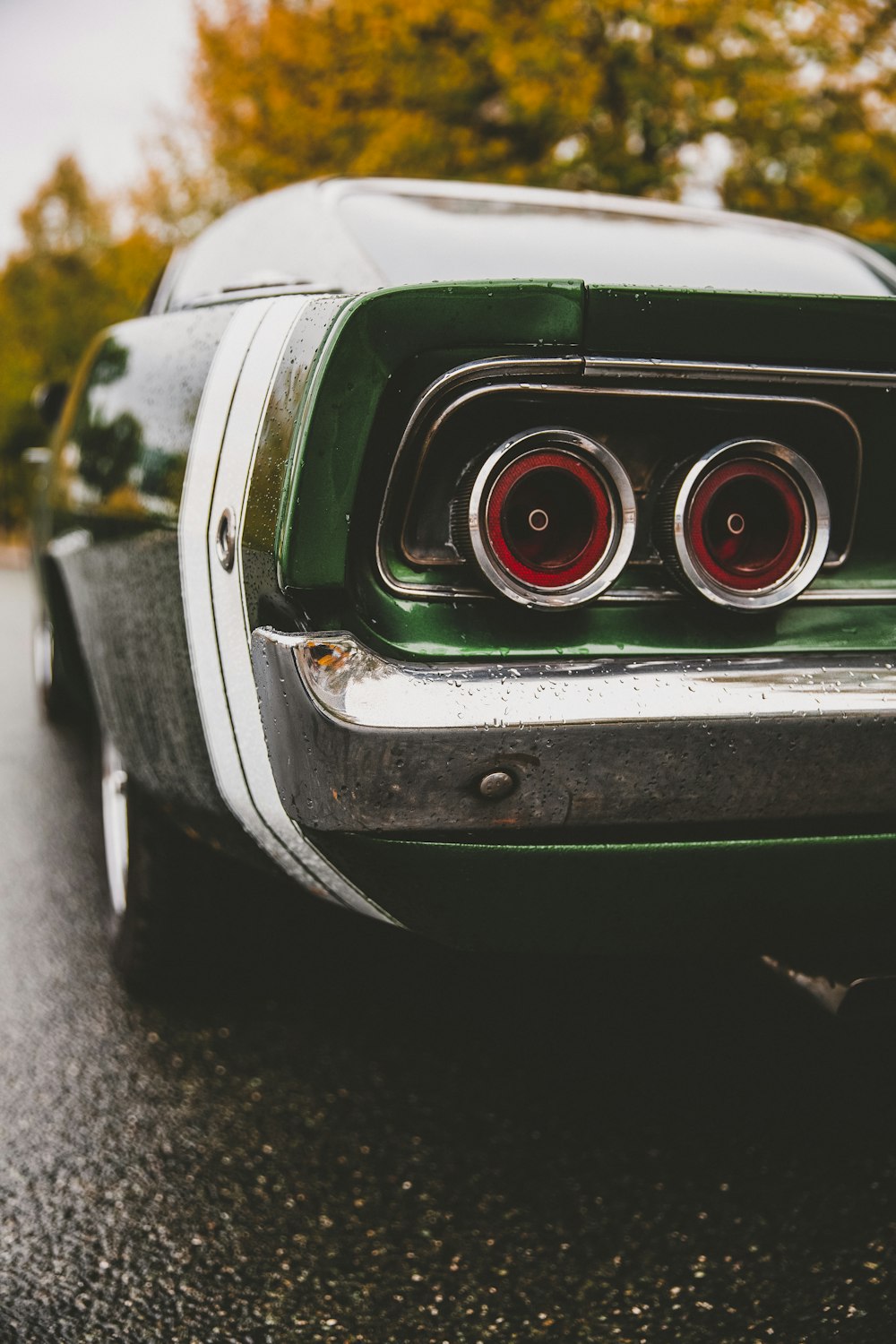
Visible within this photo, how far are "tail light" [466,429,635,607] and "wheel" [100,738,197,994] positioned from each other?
1083 mm

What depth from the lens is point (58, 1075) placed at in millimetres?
2268

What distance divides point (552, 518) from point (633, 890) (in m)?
0.48

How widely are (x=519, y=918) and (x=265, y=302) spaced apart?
96cm

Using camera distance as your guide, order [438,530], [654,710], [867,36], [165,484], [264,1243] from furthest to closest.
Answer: [867,36], [165,484], [264,1243], [438,530], [654,710]

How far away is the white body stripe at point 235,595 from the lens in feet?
5.48

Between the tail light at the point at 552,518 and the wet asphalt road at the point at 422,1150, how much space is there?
94 centimetres

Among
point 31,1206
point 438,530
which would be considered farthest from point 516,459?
point 31,1206

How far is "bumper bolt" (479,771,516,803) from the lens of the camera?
1.49 metres

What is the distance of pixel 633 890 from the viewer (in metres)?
1.61

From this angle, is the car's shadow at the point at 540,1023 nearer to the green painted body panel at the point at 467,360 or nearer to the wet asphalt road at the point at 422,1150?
the wet asphalt road at the point at 422,1150

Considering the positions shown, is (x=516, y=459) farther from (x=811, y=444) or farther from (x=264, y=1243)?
(x=264, y=1243)

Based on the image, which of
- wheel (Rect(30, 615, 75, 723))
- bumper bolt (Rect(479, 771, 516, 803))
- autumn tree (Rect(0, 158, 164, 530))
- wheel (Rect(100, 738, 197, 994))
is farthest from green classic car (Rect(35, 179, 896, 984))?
autumn tree (Rect(0, 158, 164, 530))

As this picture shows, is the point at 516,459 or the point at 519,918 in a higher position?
the point at 516,459

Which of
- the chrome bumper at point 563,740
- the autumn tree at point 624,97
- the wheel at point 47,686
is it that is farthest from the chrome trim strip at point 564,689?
the autumn tree at point 624,97
